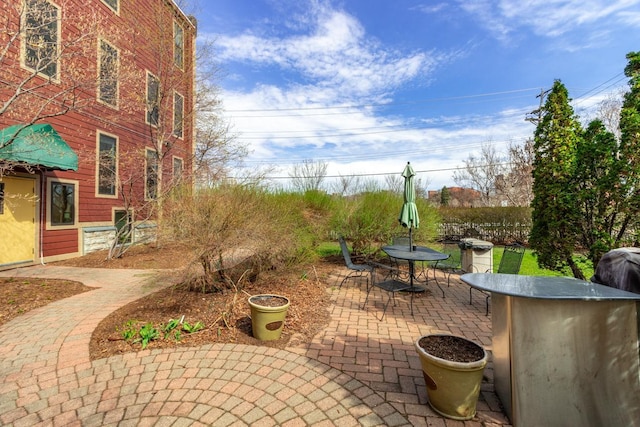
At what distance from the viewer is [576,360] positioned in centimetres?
197

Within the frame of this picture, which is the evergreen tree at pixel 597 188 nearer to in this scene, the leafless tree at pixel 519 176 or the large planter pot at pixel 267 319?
the large planter pot at pixel 267 319

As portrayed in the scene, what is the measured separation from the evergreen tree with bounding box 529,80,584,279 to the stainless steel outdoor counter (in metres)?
2.69

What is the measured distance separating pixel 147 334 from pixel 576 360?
400cm

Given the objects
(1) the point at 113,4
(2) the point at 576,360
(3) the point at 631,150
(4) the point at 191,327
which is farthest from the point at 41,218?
(3) the point at 631,150

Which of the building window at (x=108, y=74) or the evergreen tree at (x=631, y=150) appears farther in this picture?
the building window at (x=108, y=74)

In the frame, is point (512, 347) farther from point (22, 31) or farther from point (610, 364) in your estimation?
point (22, 31)

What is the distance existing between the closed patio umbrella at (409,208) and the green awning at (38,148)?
769 centimetres

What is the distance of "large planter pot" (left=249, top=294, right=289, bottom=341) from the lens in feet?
10.9

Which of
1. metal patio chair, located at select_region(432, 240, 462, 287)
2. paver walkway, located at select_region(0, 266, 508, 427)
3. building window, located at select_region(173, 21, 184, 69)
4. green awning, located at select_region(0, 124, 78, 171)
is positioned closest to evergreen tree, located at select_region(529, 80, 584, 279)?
paver walkway, located at select_region(0, 266, 508, 427)

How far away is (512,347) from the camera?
80.7 inches

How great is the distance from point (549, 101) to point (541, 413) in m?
4.76

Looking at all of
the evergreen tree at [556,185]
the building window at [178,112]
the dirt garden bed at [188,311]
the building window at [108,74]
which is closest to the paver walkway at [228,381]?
the dirt garden bed at [188,311]

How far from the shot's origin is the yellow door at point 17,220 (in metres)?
7.18

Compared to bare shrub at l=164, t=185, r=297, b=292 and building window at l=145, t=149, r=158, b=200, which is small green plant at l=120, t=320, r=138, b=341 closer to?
bare shrub at l=164, t=185, r=297, b=292
